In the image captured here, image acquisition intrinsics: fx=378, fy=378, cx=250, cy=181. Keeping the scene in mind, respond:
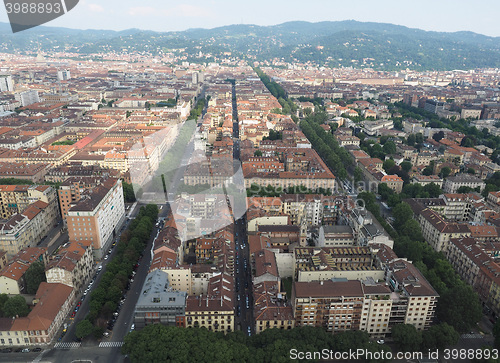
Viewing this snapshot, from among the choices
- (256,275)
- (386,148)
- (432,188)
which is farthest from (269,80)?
(256,275)

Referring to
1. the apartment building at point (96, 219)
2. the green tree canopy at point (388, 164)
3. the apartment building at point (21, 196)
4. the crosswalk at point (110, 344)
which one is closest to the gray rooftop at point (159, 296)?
the crosswalk at point (110, 344)

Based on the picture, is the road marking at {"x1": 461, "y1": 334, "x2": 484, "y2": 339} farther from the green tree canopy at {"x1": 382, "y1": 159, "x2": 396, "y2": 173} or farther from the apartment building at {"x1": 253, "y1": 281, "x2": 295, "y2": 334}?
the green tree canopy at {"x1": 382, "y1": 159, "x2": 396, "y2": 173}

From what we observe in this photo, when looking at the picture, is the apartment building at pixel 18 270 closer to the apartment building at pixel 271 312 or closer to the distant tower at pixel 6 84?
the apartment building at pixel 271 312

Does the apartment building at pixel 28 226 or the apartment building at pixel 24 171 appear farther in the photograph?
the apartment building at pixel 24 171

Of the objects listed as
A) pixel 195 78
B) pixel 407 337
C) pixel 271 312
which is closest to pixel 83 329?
pixel 271 312

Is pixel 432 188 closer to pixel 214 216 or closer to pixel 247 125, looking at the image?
pixel 214 216

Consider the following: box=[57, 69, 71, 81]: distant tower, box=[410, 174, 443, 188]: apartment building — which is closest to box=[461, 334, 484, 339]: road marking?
box=[410, 174, 443, 188]: apartment building

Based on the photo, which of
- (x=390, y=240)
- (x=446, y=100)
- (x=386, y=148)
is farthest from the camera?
(x=446, y=100)
